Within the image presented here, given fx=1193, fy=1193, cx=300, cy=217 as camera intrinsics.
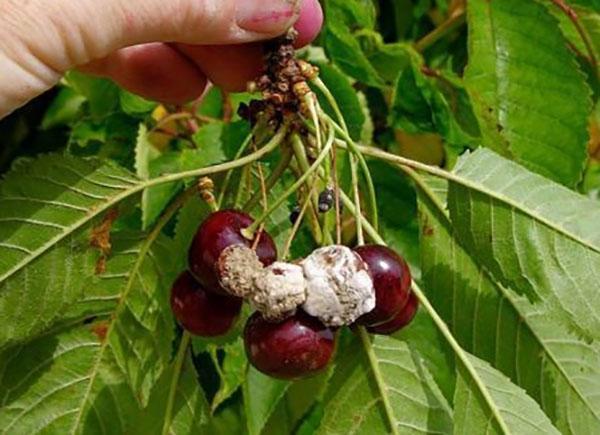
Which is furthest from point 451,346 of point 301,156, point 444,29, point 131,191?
point 444,29

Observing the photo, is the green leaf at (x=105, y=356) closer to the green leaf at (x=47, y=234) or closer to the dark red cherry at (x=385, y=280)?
the green leaf at (x=47, y=234)

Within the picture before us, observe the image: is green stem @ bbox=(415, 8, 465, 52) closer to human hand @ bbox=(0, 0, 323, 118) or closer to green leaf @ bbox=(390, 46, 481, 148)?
green leaf @ bbox=(390, 46, 481, 148)

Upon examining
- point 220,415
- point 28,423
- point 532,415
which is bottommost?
point 220,415

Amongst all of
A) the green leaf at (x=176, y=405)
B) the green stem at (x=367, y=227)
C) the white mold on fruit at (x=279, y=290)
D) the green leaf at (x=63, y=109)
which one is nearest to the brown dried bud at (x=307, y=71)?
the green stem at (x=367, y=227)

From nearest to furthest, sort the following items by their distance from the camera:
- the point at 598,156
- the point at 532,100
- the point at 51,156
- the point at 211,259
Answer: the point at 211,259, the point at 51,156, the point at 532,100, the point at 598,156

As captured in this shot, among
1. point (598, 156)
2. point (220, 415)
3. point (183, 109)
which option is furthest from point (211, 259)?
point (598, 156)

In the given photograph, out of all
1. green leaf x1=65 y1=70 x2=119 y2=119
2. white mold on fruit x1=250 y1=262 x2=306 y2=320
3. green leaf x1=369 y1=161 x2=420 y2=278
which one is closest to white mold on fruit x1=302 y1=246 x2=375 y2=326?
white mold on fruit x1=250 y1=262 x2=306 y2=320

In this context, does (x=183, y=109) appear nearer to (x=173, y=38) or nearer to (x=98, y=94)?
(x=98, y=94)
